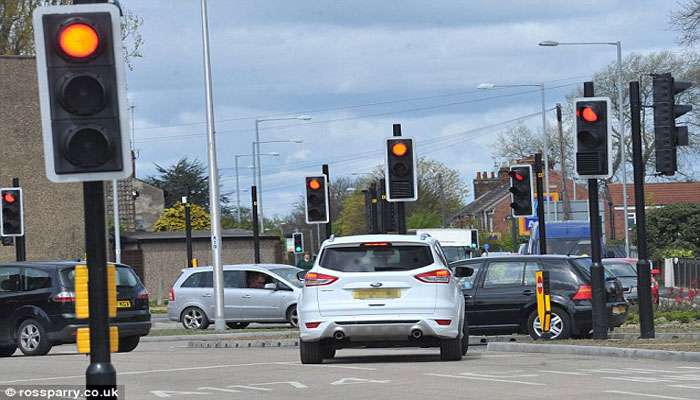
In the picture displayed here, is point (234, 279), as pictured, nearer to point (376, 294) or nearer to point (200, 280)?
point (200, 280)

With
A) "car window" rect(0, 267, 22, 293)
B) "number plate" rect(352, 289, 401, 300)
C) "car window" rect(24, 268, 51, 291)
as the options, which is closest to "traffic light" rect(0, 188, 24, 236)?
"car window" rect(0, 267, 22, 293)

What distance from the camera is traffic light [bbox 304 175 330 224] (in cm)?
3097

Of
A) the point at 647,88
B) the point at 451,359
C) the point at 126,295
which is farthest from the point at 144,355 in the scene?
the point at 647,88

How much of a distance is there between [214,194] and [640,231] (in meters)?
13.7

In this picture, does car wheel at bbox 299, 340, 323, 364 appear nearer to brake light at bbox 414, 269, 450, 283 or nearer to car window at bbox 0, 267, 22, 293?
brake light at bbox 414, 269, 450, 283

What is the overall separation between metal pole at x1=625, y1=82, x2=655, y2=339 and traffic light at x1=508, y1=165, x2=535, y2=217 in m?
8.78

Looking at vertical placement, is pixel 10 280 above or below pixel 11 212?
below

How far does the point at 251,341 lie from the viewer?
88.8 ft

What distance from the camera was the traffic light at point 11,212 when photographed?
34469 mm

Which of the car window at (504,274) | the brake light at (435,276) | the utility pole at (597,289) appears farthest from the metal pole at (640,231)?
the brake light at (435,276)

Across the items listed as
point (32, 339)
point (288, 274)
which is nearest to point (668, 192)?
point (288, 274)

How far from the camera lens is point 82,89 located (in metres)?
8.91

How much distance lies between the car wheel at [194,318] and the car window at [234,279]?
34.9 inches

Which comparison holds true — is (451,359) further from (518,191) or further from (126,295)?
(518,191)
